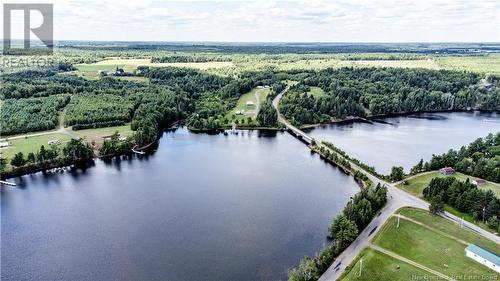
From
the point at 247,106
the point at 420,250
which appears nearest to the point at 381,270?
the point at 420,250

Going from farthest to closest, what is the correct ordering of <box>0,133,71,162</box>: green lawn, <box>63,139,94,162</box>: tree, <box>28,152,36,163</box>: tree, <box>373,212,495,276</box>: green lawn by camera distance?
<box>0,133,71,162</box>: green lawn → <box>63,139,94,162</box>: tree → <box>28,152,36,163</box>: tree → <box>373,212,495,276</box>: green lawn

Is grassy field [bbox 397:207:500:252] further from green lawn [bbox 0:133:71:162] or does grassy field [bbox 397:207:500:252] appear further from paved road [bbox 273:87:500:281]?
green lawn [bbox 0:133:71:162]

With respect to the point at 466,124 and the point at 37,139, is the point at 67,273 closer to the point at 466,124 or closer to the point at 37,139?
the point at 37,139

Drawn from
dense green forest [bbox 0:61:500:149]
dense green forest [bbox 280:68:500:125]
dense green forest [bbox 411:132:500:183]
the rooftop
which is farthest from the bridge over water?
the rooftop

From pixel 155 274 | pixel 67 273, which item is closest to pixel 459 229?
pixel 155 274

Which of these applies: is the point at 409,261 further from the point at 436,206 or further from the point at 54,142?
the point at 54,142
